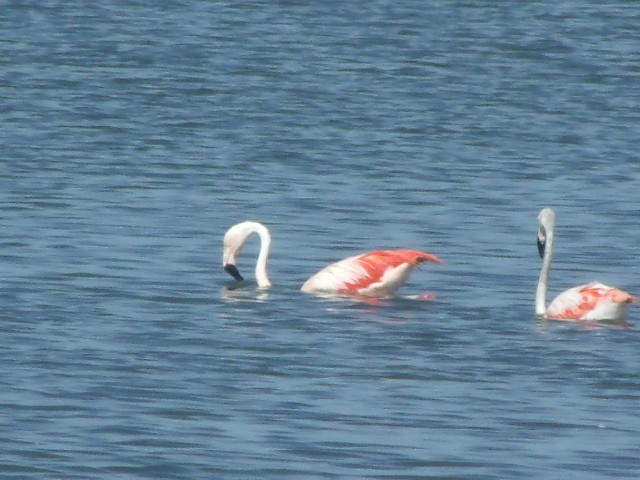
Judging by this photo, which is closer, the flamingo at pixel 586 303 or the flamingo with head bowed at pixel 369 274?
the flamingo at pixel 586 303

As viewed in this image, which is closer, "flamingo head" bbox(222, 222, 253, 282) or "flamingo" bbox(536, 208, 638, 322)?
"flamingo" bbox(536, 208, 638, 322)

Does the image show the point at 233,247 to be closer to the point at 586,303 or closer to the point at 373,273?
the point at 373,273

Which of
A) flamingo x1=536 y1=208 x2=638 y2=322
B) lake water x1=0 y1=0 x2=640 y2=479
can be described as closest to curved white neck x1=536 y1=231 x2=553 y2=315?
flamingo x1=536 y1=208 x2=638 y2=322

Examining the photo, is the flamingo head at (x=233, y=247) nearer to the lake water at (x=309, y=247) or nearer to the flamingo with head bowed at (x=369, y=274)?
the lake water at (x=309, y=247)

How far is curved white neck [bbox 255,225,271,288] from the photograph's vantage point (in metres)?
16.1

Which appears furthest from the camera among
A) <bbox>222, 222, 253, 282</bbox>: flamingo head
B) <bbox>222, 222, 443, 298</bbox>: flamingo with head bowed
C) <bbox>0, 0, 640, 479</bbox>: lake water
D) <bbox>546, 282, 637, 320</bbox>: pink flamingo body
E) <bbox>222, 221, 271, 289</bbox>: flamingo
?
<bbox>222, 222, 253, 282</bbox>: flamingo head

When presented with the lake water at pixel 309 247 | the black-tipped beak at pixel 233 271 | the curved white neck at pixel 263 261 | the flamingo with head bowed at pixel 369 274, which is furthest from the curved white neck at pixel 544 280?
the black-tipped beak at pixel 233 271

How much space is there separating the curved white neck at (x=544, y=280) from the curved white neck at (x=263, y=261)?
201 cm

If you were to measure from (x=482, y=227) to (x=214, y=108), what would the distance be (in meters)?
9.43

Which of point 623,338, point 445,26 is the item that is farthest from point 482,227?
point 445,26

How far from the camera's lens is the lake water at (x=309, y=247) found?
11.1m

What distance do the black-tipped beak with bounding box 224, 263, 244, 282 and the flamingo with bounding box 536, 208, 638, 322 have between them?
7.85 feet

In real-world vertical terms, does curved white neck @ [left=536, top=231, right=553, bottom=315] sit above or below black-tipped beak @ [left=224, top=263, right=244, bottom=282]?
above

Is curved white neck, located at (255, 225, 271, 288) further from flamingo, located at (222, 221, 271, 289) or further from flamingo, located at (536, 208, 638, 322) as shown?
flamingo, located at (536, 208, 638, 322)
